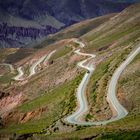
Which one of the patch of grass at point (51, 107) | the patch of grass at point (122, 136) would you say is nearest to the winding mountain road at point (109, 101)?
the patch of grass at point (51, 107)

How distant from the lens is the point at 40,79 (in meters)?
171

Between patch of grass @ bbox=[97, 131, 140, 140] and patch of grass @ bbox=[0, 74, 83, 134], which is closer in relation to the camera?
patch of grass @ bbox=[97, 131, 140, 140]

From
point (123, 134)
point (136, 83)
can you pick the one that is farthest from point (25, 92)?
point (123, 134)

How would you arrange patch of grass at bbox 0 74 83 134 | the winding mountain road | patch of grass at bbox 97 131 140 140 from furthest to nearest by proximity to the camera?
1. patch of grass at bbox 0 74 83 134
2. the winding mountain road
3. patch of grass at bbox 97 131 140 140

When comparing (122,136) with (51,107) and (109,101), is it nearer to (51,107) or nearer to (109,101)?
(109,101)

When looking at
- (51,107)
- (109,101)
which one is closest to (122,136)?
(109,101)

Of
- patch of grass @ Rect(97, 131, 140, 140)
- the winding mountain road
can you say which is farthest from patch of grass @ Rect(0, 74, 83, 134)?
patch of grass @ Rect(97, 131, 140, 140)

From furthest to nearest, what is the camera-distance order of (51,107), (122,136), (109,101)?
(51,107) → (109,101) → (122,136)

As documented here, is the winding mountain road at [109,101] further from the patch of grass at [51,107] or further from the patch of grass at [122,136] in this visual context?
the patch of grass at [122,136]

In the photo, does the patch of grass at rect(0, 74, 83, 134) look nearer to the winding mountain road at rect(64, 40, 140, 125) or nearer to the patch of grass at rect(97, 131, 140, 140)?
the winding mountain road at rect(64, 40, 140, 125)

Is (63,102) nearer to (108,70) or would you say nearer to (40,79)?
(108,70)

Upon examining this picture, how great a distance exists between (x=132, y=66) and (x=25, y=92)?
207 ft

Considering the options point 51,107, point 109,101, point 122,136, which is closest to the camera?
point 122,136

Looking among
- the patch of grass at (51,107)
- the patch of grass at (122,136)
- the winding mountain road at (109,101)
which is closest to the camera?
the patch of grass at (122,136)
